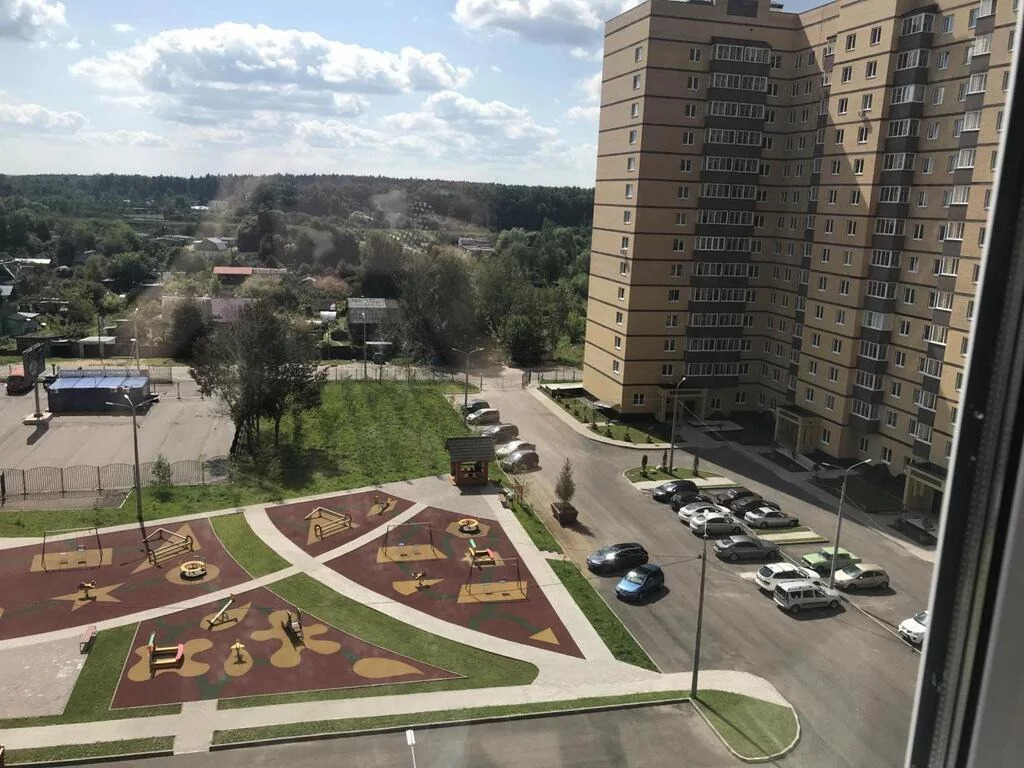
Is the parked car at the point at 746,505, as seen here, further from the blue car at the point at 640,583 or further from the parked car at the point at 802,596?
the blue car at the point at 640,583

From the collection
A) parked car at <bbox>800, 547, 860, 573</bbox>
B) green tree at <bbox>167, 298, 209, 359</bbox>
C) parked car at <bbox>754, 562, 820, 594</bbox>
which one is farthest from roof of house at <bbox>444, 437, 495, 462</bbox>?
green tree at <bbox>167, 298, 209, 359</bbox>

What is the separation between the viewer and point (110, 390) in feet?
79.6

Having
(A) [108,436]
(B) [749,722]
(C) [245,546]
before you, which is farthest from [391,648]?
(A) [108,436]

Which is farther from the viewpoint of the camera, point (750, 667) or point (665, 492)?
point (665, 492)

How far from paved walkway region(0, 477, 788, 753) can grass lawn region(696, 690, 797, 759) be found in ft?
0.81

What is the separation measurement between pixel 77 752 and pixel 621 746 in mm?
6374

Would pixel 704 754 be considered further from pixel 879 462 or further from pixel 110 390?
pixel 110 390

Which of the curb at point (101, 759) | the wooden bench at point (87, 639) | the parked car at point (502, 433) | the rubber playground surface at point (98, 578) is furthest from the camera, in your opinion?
the parked car at point (502, 433)

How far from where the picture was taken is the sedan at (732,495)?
17578 millimetres

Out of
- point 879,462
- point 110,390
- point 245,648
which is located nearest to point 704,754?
point 245,648

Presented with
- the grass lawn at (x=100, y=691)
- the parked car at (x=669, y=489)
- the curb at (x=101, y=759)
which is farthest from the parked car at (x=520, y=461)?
the curb at (x=101, y=759)

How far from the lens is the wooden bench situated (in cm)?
1098

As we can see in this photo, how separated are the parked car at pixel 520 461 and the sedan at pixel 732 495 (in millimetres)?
4824

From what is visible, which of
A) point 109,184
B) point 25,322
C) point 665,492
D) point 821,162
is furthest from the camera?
point 109,184
